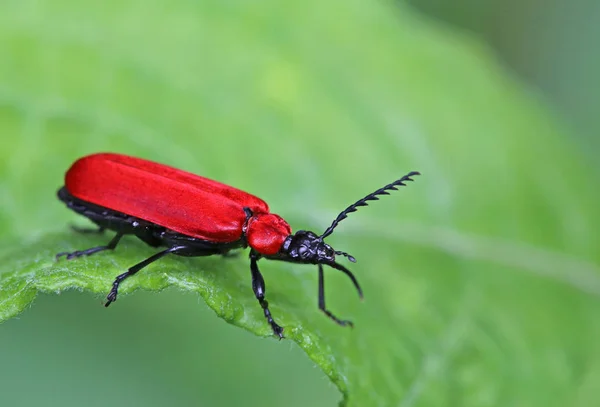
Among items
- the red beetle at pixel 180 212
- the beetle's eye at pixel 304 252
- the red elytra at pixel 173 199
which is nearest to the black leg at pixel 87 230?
the red beetle at pixel 180 212

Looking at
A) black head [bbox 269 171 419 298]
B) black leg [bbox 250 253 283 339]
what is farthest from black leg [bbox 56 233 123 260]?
black head [bbox 269 171 419 298]

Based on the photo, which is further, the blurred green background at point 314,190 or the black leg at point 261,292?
the blurred green background at point 314,190

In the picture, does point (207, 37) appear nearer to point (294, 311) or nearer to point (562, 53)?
point (294, 311)

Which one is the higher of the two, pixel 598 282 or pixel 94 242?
pixel 598 282

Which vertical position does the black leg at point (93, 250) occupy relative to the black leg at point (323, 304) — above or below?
below

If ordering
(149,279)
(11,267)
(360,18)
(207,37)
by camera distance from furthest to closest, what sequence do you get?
1. (360,18)
2. (207,37)
3. (11,267)
4. (149,279)

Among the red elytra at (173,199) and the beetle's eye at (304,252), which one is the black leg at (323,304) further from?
the red elytra at (173,199)

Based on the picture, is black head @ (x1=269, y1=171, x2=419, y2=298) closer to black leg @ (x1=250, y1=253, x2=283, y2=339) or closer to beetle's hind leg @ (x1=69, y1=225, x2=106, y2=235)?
black leg @ (x1=250, y1=253, x2=283, y2=339)

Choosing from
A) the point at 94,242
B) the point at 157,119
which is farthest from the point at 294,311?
the point at 157,119
